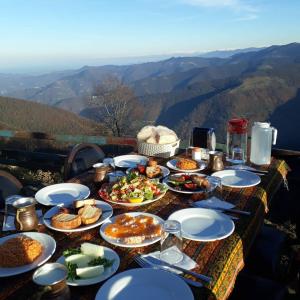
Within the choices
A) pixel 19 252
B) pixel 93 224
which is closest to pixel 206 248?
pixel 93 224

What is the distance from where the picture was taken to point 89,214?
2088 mm

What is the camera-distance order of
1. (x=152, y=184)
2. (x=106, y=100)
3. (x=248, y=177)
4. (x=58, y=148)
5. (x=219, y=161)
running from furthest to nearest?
(x=106, y=100) → (x=58, y=148) → (x=219, y=161) → (x=248, y=177) → (x=152, y=184)

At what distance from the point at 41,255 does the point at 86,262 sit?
264 mm

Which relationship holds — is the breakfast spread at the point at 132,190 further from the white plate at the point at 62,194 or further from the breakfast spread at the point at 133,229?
the breakfast spread at the point at 133,229

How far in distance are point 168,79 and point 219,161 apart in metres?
169

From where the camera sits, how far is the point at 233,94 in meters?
85.4

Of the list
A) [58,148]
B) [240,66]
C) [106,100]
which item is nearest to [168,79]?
[240,66]

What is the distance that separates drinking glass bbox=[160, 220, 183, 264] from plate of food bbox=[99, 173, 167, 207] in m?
0.59

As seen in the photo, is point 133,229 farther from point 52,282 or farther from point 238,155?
point 238,155

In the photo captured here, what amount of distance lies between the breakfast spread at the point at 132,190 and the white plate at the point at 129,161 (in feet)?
2.44

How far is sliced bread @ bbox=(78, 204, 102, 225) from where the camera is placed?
2039mm

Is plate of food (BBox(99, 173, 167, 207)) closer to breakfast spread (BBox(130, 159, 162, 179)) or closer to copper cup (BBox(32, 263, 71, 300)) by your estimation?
breakfast spread (BBox(130, 159, 162, 179))

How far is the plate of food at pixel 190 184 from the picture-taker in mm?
2527

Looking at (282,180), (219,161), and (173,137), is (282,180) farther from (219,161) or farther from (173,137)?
(173,137)
